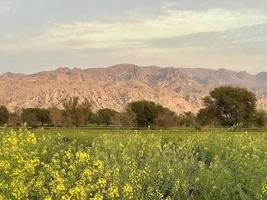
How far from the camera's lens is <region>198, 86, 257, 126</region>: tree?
77.0 m

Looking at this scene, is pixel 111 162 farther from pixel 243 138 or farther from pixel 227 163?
pixel 243 138

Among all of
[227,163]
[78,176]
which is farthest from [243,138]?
[78,176]

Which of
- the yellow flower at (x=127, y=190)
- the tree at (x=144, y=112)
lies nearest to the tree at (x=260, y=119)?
the tree at (x=144, y=112)

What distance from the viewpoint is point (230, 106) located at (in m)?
77.6

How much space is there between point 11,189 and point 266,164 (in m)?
7.95

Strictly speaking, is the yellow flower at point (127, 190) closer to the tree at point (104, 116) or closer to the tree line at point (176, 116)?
the tree line at point (176, 116)

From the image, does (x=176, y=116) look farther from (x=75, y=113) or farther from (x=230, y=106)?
(x=75, y=113)

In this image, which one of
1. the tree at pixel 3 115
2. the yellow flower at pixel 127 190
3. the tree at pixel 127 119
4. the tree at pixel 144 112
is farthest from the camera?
the tree at pixel 3 115

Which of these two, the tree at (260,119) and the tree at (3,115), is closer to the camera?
the tree at (260,119)

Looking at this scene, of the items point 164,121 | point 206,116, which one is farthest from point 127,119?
point 206,116

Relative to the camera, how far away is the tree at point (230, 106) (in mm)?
→ 77000

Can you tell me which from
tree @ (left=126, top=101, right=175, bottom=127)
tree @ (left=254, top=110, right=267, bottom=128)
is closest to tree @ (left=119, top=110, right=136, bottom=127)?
tree @ (left=126, top=101, right=175, bottom=127)

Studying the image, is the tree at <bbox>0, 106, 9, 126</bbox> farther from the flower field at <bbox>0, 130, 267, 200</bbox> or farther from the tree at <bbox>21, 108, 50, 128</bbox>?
the flower field at <bbox>0, 130, 267, 200</bbox>

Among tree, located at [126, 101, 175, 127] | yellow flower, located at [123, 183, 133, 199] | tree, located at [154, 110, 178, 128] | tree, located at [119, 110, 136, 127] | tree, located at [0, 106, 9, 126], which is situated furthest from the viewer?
tree, located at [0, 106, 9, 126]
